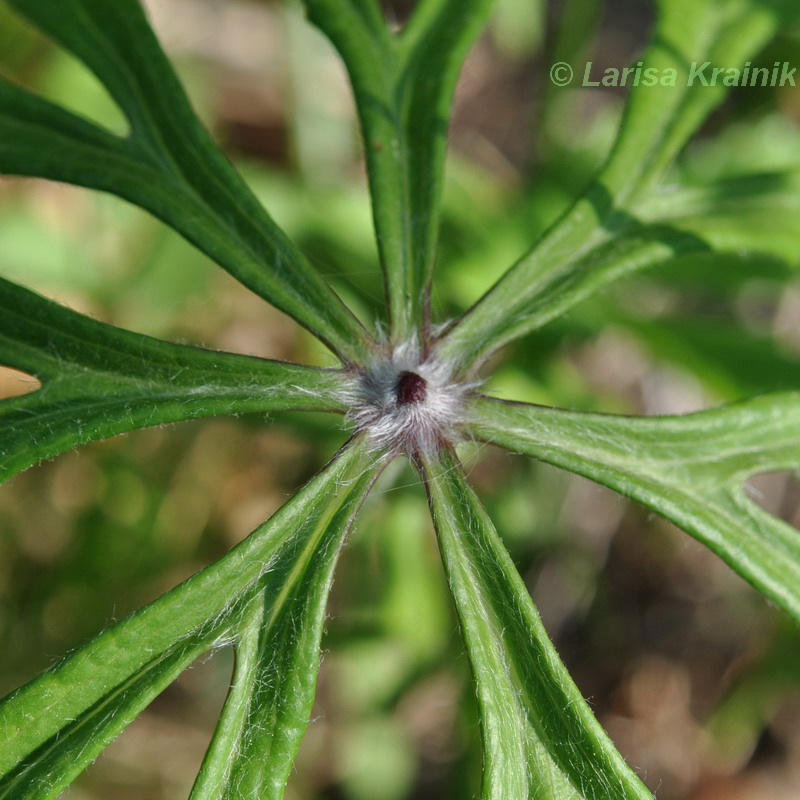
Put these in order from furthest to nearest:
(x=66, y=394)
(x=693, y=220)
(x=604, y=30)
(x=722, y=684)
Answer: (x=604, y=30)
(x=722, y=684)
(x=693, y=220)
(x=66, y=394)

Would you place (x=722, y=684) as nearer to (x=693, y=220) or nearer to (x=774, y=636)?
(x=774, y=636)

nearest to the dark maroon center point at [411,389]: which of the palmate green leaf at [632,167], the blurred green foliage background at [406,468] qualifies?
the palmate green leaf at [632,167]

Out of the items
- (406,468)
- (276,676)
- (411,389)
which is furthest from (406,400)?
(406,468)

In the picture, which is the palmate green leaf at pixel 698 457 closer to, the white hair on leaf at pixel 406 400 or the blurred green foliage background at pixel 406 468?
the white hair on leaf at pixel 406 400

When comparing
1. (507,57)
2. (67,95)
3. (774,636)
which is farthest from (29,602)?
(507,57)

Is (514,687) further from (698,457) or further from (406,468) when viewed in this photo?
(406,468)

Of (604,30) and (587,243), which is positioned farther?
(604,30)

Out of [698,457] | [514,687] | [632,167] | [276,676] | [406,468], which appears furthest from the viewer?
[406,468]

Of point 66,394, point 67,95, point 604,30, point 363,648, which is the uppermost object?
point 604,30
